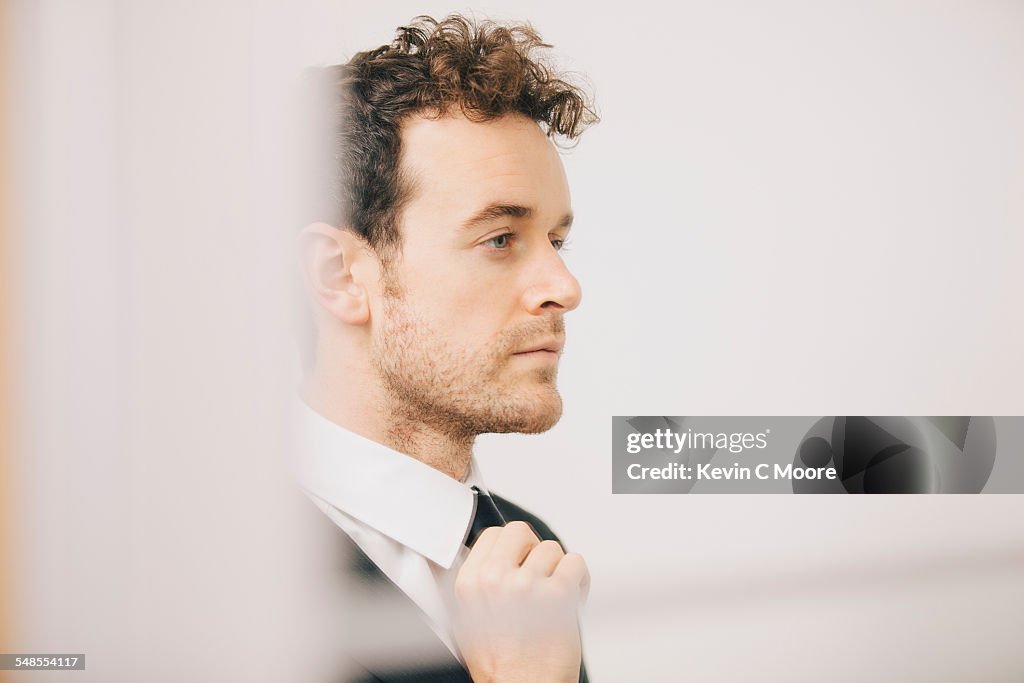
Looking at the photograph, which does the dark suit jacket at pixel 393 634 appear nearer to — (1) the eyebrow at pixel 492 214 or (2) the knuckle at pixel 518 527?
(2) the knuckle at pixel 518 527

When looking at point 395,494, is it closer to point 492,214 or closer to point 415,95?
point 492,214

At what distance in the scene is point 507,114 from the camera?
5.88 feet

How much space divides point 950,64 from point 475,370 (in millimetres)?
1269

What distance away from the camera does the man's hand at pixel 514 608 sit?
1.76 m

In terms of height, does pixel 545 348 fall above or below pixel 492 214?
below

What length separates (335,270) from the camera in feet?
5.92

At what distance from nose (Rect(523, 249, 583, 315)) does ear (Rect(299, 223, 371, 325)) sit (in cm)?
33

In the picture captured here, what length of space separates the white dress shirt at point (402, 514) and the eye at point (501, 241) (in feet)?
1.49

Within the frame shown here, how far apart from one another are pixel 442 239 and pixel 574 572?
2.36 ft

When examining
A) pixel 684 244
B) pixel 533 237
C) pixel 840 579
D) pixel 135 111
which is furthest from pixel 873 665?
pixel 135 111

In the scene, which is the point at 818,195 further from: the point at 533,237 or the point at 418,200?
the point at 418,200

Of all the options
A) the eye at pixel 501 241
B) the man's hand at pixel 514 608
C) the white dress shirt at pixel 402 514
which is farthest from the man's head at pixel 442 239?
the man's hand at pixel 514 608

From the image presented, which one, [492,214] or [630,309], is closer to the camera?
[492,214]

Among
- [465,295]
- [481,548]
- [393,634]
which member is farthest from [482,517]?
[465,295]
